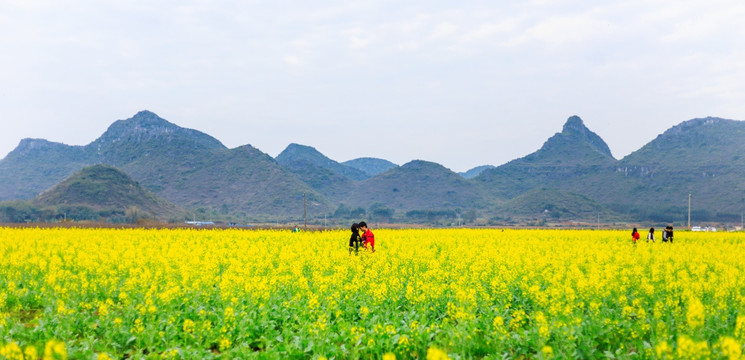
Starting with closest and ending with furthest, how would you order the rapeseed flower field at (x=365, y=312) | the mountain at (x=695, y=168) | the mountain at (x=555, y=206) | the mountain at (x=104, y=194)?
the rapeseed flower field at (x=365, y=312)
the mountain at (x=104, y=194)
the mountain at (x=695, y=168)
the mountain at (x=555, y=206)

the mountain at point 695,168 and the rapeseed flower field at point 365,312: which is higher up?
the mountain at point 695,168

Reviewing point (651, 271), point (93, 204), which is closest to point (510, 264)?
point (651, 271)

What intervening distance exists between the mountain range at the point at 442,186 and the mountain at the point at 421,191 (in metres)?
0.38

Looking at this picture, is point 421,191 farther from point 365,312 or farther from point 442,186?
point 365,312

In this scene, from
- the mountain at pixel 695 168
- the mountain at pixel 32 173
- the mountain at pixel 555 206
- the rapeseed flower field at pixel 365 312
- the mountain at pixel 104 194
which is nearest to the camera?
the rapeseed flower field at pixel 365 312

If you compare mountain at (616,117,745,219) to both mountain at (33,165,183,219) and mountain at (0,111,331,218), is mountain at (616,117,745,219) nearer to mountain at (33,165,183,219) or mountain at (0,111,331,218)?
mountain at (0,111,331,218)

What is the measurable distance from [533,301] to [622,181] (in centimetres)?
17243

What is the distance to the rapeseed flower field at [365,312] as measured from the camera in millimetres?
8102

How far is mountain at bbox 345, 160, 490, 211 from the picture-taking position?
170 meters

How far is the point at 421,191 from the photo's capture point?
180 meters

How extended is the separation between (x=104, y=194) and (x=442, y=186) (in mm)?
108114

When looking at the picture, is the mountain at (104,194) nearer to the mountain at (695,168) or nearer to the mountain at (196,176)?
the mountain at (196,176)

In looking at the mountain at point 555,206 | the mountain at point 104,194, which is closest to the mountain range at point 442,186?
the mountain at point 555,206

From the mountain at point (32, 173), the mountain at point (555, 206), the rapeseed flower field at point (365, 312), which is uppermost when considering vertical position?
the mountain at point (32, 173)
